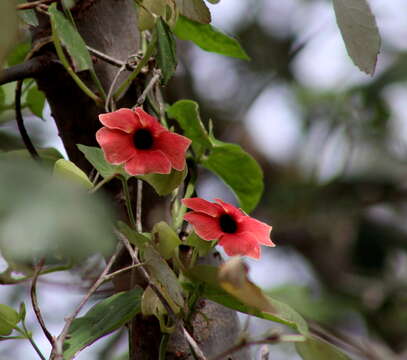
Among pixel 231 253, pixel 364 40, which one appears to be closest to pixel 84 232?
pixel 231 253

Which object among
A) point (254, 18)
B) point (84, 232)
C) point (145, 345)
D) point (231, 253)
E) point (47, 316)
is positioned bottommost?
point (47, 316)

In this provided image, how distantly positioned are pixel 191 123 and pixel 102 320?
24cm

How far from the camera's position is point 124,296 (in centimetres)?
69

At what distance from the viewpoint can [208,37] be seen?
93 cm

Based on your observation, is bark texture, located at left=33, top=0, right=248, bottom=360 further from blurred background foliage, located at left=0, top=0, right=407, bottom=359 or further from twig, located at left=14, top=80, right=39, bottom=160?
blurred background foliage, located at left=0, top=0, right=407, bottom=359

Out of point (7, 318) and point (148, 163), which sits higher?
point (148, 163)

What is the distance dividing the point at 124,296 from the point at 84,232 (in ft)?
1.11

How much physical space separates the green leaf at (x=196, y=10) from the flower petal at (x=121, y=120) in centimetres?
12

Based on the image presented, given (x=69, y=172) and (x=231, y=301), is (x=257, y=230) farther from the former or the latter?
(x=69, y=172)

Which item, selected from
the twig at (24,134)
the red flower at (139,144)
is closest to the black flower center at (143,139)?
the red flower at (139,144)

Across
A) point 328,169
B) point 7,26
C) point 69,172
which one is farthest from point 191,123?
point 328,169

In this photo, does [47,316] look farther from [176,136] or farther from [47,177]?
[47,177]

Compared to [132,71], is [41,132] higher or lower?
lower

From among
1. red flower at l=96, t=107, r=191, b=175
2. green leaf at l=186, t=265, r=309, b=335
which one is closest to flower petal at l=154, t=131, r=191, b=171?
red flower at l=96, t=107, r=191, b=175
